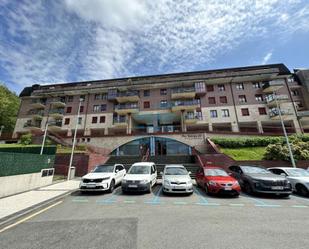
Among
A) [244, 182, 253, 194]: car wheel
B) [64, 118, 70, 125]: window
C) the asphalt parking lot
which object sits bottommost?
the asphalt parking lot

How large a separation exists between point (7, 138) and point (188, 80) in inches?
1386

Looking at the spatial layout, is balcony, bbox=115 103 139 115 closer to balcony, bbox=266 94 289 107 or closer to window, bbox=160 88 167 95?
window, bbox=160 88 167 95

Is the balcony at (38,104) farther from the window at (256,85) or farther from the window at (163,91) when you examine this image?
the window at (256,85)

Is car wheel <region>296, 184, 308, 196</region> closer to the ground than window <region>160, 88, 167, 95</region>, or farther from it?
closer to the ground

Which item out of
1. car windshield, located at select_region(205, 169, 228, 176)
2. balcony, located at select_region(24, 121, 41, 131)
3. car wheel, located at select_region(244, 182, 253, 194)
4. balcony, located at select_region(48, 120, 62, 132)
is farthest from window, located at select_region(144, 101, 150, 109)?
car wheel, located at select_region(244, 182, 253, 194)

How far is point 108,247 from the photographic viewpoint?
347cm

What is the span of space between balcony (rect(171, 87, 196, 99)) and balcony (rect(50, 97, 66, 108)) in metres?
23.1

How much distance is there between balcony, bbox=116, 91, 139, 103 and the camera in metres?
30.5

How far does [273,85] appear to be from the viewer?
27969mm

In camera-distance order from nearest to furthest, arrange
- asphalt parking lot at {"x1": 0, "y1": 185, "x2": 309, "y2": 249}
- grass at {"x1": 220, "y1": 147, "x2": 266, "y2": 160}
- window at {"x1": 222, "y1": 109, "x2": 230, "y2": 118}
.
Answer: asphalt parking lot at {"x1": 0, "y1": 185, "x2": 309, "y2": 249}, grass at {"x1": 220, "y1": 147, "x2": 266, "y2": 160}, window at {"x1": 222, "y1": 109, "x2": 230, "y2": 118}

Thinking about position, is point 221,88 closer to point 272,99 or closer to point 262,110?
point 262,110

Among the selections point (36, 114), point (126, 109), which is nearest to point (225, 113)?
point (126, 109)

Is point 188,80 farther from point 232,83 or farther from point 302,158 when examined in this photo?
point 302,158

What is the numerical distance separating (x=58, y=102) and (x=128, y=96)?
1499 cm
